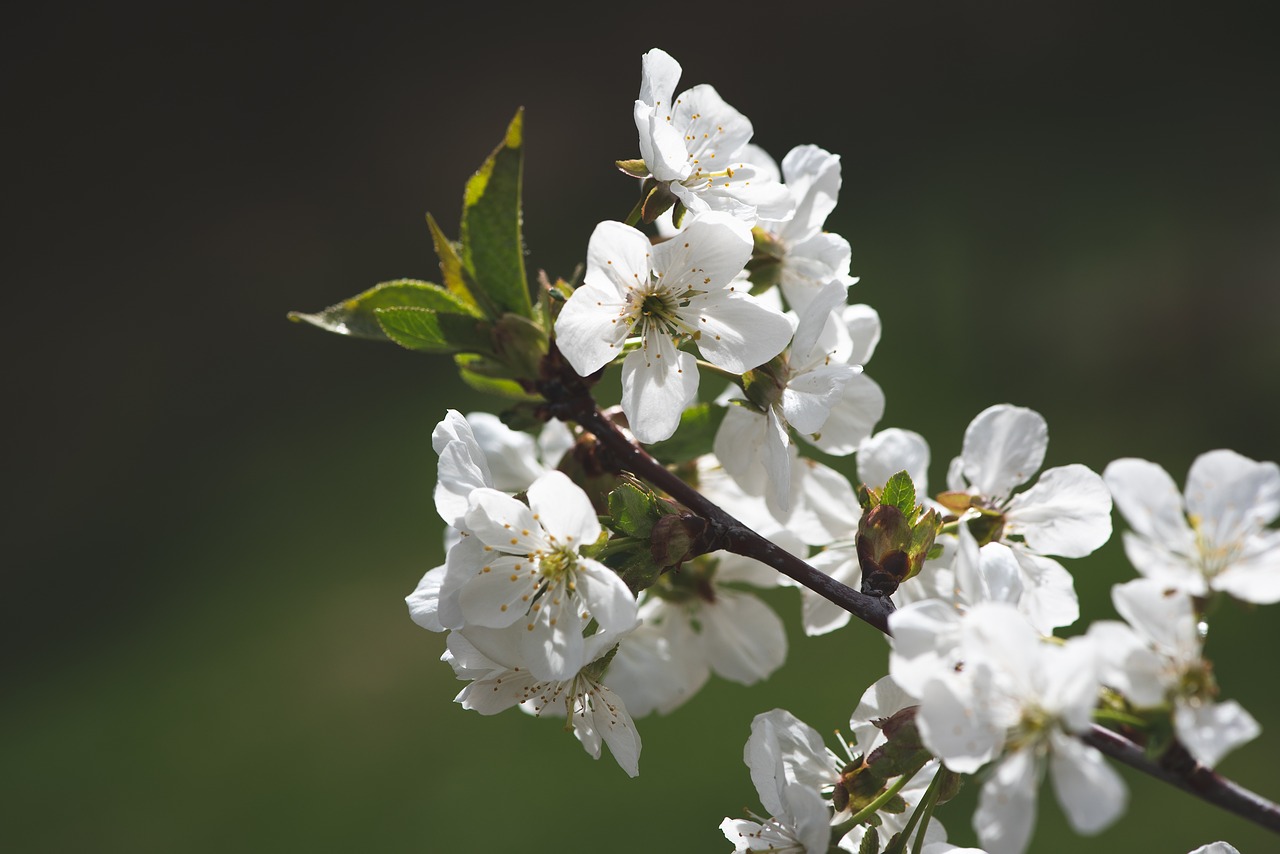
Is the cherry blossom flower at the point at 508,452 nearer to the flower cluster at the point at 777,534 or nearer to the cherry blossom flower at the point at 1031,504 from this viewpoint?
the flower cluster at the point at 777,534

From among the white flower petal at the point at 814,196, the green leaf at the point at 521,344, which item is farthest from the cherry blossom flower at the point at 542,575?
the white flower petal at the point at 814,196

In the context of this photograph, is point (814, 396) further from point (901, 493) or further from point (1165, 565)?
point (1165, 565)

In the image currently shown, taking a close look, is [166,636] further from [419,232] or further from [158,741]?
[419,232]

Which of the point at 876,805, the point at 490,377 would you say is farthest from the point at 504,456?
the point at 876,805

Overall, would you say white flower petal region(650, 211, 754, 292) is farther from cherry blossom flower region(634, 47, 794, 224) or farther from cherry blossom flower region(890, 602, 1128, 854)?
cherry blossom flower region(890, 602, 1128, 854)

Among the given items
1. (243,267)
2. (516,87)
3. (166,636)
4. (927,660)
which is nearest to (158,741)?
(166,636)

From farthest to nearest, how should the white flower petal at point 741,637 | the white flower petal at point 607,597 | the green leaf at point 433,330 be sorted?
the white flower petal at point 741,637, the green leaf at point 433,330, the white flower petal at point 607,597
